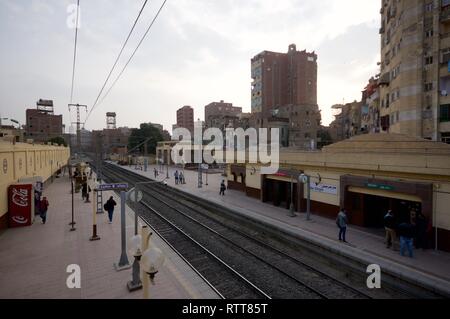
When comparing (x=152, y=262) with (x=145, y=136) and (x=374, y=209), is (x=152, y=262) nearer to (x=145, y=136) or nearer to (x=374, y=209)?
(x=374, y=209)

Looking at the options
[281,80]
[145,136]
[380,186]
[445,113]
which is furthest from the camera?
[145,136]

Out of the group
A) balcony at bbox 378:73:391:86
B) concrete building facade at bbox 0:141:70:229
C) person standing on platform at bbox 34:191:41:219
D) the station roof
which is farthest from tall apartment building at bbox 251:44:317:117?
person standing on platform at bbox 34:191:41:219

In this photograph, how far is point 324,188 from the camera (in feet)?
53.5

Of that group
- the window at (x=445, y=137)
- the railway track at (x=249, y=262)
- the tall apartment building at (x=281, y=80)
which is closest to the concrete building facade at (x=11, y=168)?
the railway track at (x=249, y=262)

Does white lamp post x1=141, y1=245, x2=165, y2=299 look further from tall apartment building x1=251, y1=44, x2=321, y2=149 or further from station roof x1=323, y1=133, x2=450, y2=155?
tall apartment building x1=251, y1=44, x2=321, y2=149

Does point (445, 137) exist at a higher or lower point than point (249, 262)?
higher

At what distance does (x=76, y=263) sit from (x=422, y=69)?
3128cm

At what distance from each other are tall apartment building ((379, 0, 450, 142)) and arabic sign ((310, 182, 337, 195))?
15.7 meters

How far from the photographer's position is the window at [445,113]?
2375 centimetres

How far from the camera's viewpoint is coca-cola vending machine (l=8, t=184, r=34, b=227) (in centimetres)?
1412

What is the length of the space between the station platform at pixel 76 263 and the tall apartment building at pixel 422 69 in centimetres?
2658

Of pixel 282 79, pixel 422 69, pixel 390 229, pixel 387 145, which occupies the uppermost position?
pixel 282 79

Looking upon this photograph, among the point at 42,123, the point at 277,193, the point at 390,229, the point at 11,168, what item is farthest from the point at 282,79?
the point at 42,123
